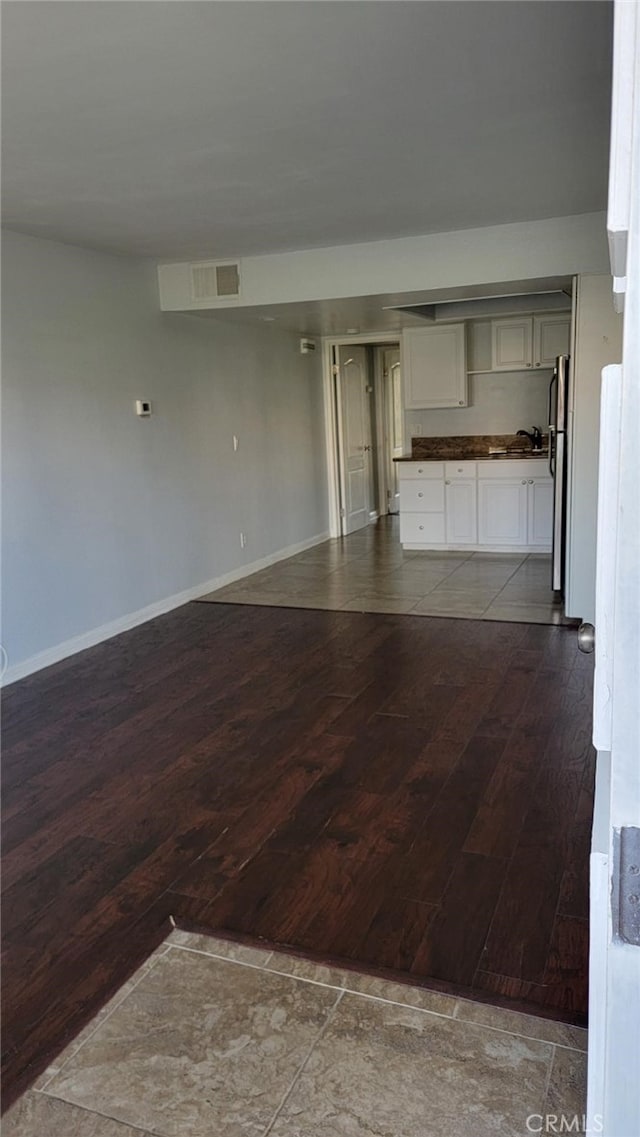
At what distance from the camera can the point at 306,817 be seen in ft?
8.77

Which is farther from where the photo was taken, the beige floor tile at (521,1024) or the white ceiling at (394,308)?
the white ceiling at (394,308)

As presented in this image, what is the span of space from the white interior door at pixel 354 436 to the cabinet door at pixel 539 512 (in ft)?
7.28

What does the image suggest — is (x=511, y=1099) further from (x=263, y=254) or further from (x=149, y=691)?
(x=263, y=254)

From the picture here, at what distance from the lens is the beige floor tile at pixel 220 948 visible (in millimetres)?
1987

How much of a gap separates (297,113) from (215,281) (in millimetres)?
2612

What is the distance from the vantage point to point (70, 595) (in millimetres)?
4602

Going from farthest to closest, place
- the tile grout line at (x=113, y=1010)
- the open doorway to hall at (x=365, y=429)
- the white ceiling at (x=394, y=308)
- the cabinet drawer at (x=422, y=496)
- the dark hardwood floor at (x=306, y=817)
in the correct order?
the open doorway to hall at (x=365, y=429), the cabinet drawer at (x=422, y=496), the white ceiling at (x=394, y=308), the dark hardwood floor at (x=306, y=817), the tile grout line at (x=113, y=1010)

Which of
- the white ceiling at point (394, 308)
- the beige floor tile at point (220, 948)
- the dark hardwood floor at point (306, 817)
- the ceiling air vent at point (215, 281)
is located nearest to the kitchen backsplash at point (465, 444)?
the white ceiling at point (394, 308)

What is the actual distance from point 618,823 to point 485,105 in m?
2.76

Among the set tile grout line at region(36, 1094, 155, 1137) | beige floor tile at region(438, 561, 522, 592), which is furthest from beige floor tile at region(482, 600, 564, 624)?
tile grout line at region(36, 1094, 155, 1137)

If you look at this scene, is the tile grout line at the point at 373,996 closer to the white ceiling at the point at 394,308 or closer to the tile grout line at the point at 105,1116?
the tile grout line at the point at 105,1116

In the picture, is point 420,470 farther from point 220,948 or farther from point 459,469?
point 220,948

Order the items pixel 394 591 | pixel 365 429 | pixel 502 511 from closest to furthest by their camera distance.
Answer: pixel 394 591, pixel 502 511, pixel 365 429

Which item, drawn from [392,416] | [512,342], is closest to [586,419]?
[512,342]
